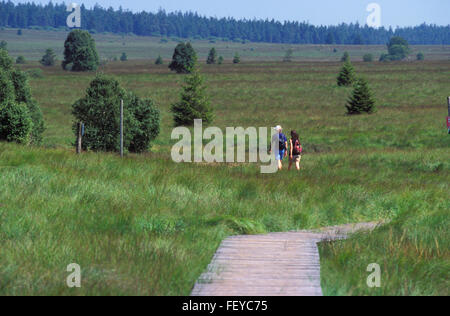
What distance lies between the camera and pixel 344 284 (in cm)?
684

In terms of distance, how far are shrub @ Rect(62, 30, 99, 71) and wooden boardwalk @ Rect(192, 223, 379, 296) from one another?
384ft

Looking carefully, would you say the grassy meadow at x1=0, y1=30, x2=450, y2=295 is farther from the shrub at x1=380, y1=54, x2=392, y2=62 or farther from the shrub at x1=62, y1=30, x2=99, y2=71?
the shrub at x1=380, y1=54, x2=392, y2=62

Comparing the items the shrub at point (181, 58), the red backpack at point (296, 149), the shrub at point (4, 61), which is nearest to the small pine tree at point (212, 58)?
the shrub at point (181, 58)

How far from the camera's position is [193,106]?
51562mm

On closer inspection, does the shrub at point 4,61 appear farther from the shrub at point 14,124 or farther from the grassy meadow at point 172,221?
the grassy meadow at point 172,221

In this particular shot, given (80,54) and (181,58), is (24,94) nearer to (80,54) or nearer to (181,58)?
(181,58)

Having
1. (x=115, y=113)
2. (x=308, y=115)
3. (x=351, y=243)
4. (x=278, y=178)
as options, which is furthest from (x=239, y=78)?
(x=351, y=243)

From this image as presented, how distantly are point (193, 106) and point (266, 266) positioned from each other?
44.5 m

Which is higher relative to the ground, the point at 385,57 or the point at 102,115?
the point at 102,115

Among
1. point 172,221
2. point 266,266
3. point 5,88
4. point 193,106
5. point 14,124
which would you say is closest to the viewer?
point 266,266

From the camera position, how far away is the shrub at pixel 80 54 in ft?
399

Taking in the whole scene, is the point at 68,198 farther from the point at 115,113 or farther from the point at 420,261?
the point at 115,113

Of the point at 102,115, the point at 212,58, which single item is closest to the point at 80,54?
the point at 212,58
